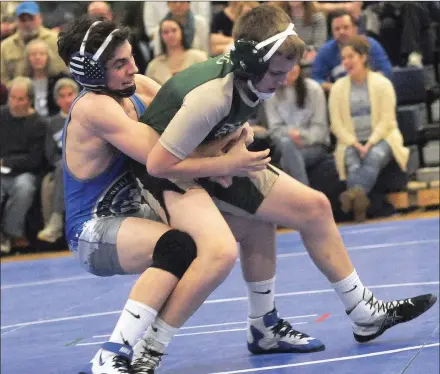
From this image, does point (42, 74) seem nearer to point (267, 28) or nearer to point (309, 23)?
point (309, 23)

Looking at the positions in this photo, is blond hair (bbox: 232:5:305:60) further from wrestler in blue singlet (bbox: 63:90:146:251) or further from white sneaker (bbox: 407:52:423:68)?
white sneaker (bbox: 407:52:423:68)

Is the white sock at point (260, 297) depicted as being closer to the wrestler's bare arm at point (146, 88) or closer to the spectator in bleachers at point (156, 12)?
the wrestler's bare arm at point (146, 88)

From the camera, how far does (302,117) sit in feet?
29.9

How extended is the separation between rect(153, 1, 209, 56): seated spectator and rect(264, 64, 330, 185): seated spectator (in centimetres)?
100

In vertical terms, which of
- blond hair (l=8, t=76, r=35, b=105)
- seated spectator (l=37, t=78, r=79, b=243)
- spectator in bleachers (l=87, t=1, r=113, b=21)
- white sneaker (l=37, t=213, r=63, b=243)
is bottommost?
white sneaker (l=37, t=213, r=63, b=243)

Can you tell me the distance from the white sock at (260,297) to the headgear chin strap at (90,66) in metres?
1.08

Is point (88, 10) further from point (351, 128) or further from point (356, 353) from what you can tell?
point (356, 353)

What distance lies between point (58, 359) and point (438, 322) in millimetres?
1775

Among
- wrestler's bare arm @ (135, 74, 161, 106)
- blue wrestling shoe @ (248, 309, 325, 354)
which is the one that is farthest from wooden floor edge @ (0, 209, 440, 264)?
wrestler's bare arm @ (135, 74, 161, 106)

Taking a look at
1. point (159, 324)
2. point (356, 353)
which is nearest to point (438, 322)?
point (356, 353)

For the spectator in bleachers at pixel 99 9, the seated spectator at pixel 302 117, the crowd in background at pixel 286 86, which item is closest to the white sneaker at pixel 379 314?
the crowd in background at pixel 286 86

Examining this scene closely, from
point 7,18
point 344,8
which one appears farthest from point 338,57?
point 7,18

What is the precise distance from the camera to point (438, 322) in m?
4.95

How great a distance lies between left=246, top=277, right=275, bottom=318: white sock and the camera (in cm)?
455
